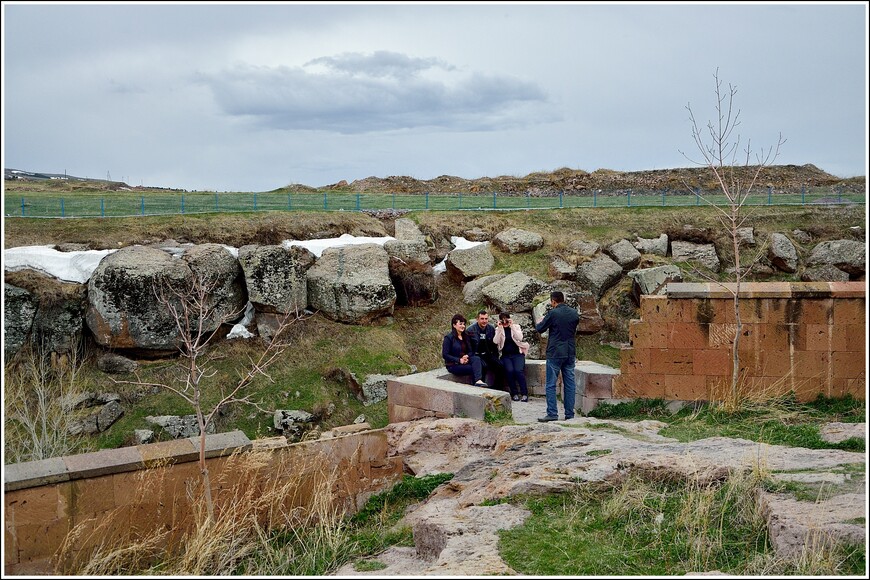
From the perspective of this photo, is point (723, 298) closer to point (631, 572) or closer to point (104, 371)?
point (631, 572)

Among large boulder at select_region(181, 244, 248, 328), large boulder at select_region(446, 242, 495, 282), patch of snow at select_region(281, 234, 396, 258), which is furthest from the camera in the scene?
large boulder at select_region(446, 242, 495, 282)

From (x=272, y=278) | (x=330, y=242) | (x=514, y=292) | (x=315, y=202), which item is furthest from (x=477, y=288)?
(x=315, y=202)

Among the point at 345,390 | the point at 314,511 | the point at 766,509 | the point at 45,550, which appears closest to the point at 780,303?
the point at 766,509

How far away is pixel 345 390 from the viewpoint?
21.3 metres

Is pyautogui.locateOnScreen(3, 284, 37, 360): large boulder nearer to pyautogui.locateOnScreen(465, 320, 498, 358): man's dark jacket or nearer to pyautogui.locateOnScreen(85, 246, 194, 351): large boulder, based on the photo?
pyautogui.locateOnScreen(85, 246, 194, 351): large boulder

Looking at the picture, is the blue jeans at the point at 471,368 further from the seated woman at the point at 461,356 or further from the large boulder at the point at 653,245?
the large boulder at the point at 653,245

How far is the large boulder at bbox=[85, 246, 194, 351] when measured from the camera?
2053 centimetres

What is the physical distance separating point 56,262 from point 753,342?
18424 mm

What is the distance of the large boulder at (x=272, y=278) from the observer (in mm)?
22297

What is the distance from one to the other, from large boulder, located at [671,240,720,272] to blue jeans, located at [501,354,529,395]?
16.3 meters

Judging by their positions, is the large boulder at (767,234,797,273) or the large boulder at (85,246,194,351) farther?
the large boulder at (767,234,797,273)

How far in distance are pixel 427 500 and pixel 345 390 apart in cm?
1349

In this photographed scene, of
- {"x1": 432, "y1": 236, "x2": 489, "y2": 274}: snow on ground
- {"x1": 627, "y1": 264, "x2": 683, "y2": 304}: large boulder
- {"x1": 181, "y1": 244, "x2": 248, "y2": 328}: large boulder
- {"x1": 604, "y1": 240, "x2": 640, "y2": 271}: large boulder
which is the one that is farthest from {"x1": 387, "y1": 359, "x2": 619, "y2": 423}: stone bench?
{"x1": 604, "y1": 240, "x2": 640, "y2": 271}: large boulder

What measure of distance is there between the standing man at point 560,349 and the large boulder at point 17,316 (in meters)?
15.6
